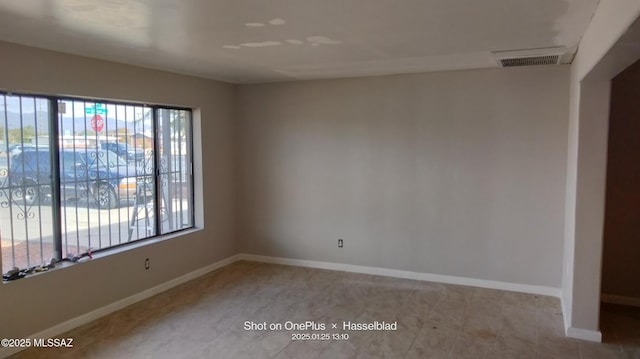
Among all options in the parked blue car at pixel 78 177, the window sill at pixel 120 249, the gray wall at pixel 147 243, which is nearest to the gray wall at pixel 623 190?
the gray wall at pixel 147 243

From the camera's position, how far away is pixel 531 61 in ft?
13.7

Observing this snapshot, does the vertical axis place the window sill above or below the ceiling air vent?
below

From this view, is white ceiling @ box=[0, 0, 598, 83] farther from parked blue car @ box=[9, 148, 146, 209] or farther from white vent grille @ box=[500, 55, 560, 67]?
parked blue car @ box=[9, 148, 146, 209]

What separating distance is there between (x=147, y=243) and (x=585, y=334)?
13.5ft

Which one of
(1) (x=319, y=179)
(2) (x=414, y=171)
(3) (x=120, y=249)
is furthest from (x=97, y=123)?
(2) (x=414, y=171)

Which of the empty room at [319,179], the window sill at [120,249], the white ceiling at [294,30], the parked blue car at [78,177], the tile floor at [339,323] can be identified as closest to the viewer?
the white ceiling at [294,30]

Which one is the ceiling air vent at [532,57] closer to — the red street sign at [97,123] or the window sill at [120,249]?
the red street sign at [97,123]

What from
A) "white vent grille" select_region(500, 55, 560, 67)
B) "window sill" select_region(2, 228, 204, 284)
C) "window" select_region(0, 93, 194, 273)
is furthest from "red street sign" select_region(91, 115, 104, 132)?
"white vent grille" select_region(500, 55, 560, 67)

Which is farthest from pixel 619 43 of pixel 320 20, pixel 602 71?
pixel 320 20

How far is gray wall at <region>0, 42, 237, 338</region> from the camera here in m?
3.42

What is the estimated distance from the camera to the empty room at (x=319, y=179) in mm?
3100

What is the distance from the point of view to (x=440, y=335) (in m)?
3.67

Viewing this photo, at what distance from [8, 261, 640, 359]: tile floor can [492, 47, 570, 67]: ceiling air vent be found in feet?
7.68

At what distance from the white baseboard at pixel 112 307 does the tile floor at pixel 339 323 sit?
0.08 meters
